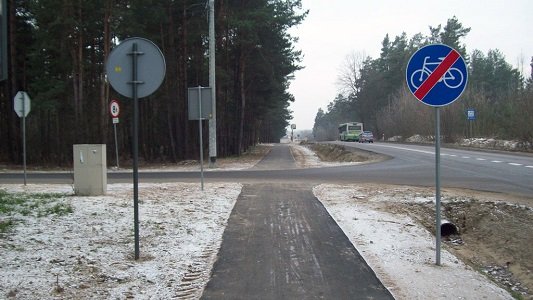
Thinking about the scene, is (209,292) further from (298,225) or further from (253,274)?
(298,225)

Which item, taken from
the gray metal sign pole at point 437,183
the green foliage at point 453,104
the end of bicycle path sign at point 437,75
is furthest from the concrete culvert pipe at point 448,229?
the green foliage at point 453,104

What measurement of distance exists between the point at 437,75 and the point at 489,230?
490cm

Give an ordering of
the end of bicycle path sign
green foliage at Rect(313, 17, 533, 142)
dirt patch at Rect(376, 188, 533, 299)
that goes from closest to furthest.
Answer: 1. the end of bicycle path sign
2. dirt patch at Rect(376, 188, 533, 299)
3. green foliage at Rect(313, 17, 533, 142)

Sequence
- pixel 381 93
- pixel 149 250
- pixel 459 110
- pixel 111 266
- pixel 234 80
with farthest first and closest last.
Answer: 1. pixel 381 93
2. pixel 459 110
3. pixel 234 80
4. pixel 149 250
5. pixel 111 266

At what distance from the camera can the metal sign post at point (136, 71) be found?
20.1ft

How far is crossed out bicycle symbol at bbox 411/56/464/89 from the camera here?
6031mm

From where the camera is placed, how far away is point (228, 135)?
37.5 metres

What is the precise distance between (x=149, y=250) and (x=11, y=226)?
84.5 inches

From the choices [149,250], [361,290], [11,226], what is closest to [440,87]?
[361,290]

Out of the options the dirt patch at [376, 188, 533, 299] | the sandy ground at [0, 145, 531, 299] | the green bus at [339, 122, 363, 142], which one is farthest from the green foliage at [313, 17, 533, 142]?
the sandy ground at [0, 145, 531, 299]

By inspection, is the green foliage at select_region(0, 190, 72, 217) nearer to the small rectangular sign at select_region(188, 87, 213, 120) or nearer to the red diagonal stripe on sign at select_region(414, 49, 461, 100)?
the small rectangular sign at select_region(188, 87, 213, 120)

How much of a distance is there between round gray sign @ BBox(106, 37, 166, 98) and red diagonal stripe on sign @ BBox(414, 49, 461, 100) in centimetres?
342

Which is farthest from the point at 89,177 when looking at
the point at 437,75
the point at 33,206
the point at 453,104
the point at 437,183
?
the point at 453,104

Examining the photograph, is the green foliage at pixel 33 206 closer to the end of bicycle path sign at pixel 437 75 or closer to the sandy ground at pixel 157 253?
the sandy ground at pixel 157 253
